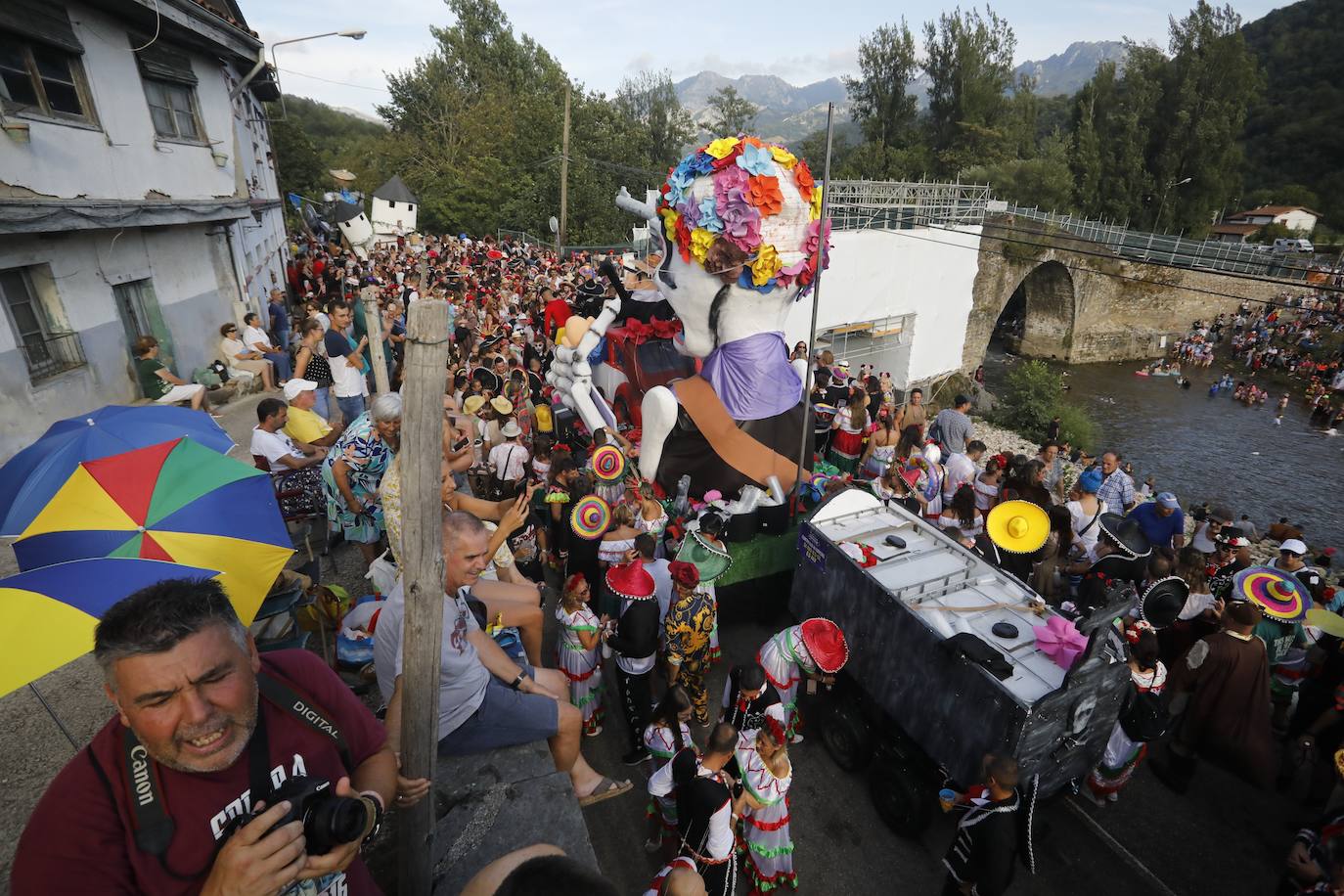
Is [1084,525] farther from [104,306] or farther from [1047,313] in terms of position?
[1047,313]

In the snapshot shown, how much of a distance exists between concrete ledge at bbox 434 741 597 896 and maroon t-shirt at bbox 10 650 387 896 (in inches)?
34.6

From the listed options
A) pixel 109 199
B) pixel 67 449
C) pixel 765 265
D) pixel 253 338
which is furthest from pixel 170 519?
pixel 253 338

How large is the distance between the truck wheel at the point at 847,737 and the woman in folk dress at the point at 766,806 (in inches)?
37.5

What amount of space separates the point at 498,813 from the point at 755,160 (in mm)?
4934

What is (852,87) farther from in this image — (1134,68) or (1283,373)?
(1283,373)

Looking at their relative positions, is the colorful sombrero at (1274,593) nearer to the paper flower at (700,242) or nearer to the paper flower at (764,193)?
the paper flower at (764,193)

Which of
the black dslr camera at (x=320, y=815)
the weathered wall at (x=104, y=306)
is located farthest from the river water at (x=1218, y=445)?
the weathered wall at (x=104, y=306)

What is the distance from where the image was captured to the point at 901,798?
150 inches

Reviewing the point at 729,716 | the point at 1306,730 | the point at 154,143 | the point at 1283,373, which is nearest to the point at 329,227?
the point at 154,143

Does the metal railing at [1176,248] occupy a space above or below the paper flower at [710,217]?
below

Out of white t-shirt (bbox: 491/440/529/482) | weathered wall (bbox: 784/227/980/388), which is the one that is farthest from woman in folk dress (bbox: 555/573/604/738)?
weathered wall (bbox: 784/227/980/388)

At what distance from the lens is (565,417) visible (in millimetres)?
7570

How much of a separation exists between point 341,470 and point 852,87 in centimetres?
4578

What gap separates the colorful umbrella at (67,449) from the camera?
2939mm
